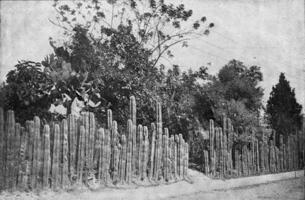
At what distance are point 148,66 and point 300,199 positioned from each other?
6170 millimetres

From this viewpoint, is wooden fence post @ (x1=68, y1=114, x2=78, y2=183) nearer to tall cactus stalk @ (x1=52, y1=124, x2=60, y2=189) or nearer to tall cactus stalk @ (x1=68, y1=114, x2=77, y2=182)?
tall cactus stalk @ (x1=68, y1=114, x2=77, y2=182)

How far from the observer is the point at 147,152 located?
37.9ft

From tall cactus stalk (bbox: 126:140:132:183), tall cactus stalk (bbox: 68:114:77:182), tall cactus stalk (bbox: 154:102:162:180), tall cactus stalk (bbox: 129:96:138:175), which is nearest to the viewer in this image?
tall cactus stalk (bbox: 68:114:77:182)

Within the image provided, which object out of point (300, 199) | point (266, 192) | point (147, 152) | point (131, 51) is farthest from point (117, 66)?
point (300, 199)

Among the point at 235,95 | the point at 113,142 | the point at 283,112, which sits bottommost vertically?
the point at 113,142

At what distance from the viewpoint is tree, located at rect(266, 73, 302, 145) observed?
1708 centimetres

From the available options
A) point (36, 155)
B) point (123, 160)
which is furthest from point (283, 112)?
point (36, 155)

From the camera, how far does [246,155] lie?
15.1 meters

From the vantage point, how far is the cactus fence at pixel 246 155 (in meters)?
13.9

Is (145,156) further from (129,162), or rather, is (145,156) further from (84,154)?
(84,154)

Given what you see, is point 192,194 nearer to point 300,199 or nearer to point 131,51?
point 300,199

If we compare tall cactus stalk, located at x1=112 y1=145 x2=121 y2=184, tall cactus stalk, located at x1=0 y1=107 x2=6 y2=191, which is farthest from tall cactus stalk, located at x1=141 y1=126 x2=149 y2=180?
tall cactus stalk, located at x1=0 y1=107 x2=6 y2=191

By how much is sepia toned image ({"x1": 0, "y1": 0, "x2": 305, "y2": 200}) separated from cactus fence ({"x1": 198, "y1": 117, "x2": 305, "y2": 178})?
0.15 ft

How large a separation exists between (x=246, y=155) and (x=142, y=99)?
4.91 m
